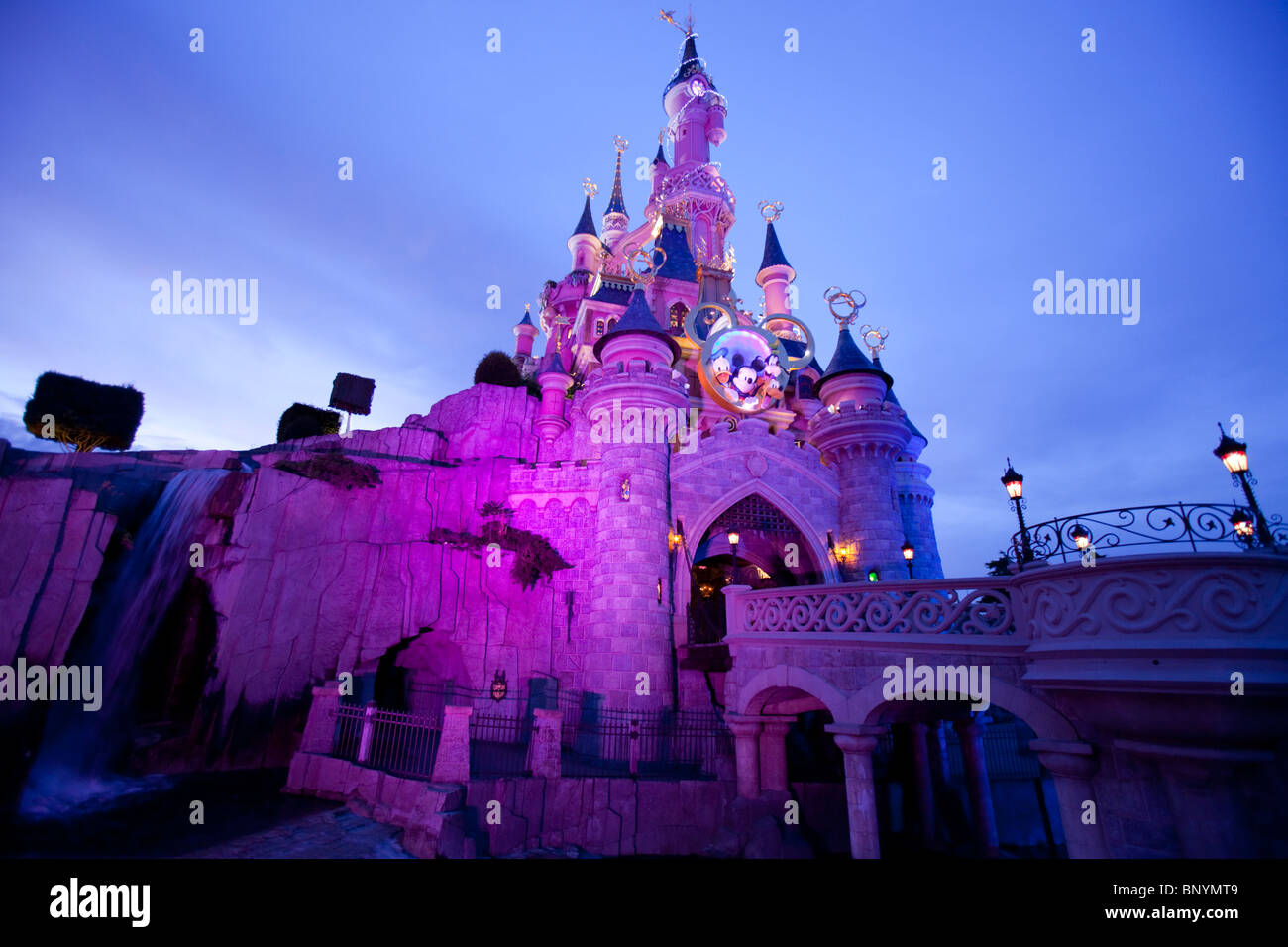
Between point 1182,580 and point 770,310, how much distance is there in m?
31.1

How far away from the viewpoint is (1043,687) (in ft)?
→ 18.5

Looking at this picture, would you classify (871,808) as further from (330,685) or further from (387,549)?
(387,549)

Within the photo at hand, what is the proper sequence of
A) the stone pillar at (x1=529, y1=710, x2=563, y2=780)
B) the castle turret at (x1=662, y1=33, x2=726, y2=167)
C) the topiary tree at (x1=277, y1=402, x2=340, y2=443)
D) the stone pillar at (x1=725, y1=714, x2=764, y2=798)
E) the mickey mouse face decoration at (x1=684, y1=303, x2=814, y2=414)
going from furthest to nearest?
the castle turret at (x1=662, y1=33, x2=726, y2=167), the topiary tree at (x1=277, y1=402, x2=340, y2=443), the mickey mouse face decoration at (x1=684, y1=303, x2=814, y2=414), the stone pillar at (x1=529, y1=710, x2=563, y2=780), the stone pillar at (x1=725, y1=714, x2=764, y2=798)

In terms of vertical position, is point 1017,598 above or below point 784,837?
above

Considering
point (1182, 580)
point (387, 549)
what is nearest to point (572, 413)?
point (387, 549)

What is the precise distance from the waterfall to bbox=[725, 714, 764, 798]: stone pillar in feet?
40.4

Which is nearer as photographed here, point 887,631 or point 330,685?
point 887,631

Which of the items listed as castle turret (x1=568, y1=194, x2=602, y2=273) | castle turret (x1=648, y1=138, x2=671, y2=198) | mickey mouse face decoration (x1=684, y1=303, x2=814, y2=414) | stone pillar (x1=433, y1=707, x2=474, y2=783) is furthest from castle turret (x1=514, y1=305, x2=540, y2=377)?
stone pillar (x1=433, y1=707, x2=474, y2=783)

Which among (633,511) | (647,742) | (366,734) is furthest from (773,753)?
(366,734)

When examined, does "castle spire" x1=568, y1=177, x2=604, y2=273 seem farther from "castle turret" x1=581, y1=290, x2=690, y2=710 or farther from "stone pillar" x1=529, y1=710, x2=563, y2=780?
"stone pillar" x1=529, y1=710, x2=563, y2=780

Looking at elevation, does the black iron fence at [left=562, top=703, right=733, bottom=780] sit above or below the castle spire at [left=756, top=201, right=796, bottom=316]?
below

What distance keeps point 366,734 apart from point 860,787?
943cm

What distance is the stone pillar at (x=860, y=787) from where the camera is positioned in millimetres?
7879

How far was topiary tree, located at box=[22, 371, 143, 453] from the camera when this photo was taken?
20.2m
